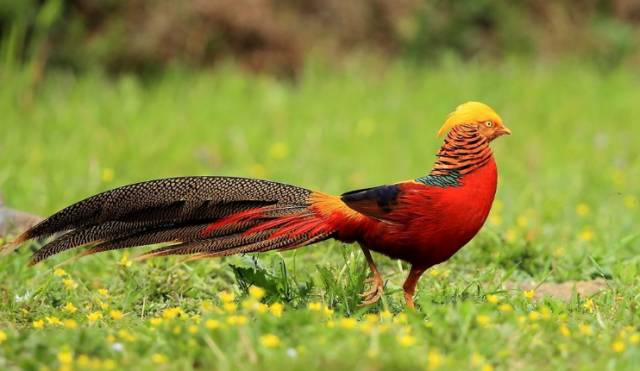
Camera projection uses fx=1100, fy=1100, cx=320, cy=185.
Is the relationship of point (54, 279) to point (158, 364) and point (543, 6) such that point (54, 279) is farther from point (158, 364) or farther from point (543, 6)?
point (543, 6)

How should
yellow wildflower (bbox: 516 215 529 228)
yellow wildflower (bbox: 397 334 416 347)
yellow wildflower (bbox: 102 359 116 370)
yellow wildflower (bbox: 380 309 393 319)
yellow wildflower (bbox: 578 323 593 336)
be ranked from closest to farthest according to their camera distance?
yellow wildflower (bbox: 102 359 116 370) < yellow wildflower (bbox: 397 334 416 347) < yellow wildflower (bbox: 578 323 593 336) < yellow wildflower (bbox: 380 309 393 319) < yellow wildflower (bbox: 516 215 529 228)

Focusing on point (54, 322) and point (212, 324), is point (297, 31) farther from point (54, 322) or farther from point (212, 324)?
point (212, 324)

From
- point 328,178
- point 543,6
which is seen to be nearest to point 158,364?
point 328,178

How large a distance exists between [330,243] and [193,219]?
1.57 metres

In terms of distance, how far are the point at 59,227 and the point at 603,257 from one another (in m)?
2.68

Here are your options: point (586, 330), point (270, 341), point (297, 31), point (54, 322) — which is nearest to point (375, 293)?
point (586, 330)

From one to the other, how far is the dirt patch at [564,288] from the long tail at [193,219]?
1285 millimetres

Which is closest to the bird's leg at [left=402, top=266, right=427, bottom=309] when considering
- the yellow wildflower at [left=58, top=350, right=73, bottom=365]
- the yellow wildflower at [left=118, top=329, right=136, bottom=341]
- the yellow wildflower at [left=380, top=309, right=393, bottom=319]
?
the yellow wildflower at [left=380, top=309, right=393, bottom=319]

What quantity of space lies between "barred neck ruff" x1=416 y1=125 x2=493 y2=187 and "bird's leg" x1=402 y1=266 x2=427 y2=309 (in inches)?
14.3

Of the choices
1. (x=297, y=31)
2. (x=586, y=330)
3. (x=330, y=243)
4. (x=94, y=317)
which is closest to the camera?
(x=586, y=330)

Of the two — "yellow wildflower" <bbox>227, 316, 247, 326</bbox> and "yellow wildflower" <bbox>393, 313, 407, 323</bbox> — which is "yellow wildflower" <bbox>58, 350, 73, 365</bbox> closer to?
"yellow wildflower" <bbox>227, 316, 247, 326</bbox>

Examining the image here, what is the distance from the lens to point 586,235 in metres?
6.14

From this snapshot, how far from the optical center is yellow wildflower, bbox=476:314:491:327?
3.75 metres

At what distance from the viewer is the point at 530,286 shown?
5254mm
